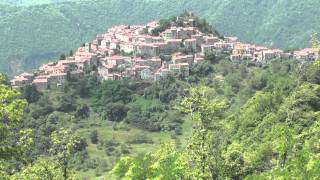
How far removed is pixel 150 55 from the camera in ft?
376

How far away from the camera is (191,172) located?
26.4 metres

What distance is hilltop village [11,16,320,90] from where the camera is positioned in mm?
108000

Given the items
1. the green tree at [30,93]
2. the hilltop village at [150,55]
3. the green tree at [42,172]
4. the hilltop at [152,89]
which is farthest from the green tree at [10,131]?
the hilltop village at [150,55]

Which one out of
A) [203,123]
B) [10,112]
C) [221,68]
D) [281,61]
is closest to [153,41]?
[221,68]

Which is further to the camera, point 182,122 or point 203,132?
point 182,122

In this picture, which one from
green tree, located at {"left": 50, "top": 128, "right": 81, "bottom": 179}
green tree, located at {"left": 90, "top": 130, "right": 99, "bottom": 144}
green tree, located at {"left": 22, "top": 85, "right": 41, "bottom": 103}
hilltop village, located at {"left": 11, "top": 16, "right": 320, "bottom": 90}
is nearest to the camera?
green tree, located at {"left": 50, "top": 128, "right": 81, "bottom": 179}

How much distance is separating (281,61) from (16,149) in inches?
3664

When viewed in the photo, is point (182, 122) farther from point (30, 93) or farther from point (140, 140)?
point (30, 93)

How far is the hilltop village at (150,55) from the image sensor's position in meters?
108

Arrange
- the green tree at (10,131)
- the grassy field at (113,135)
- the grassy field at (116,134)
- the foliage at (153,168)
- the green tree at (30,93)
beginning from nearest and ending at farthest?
the green tree at (10,131)
the foliage at (153,168)
the grassy field at (113,135)
the grassy field at (116,134)
the green tree at (30,93)

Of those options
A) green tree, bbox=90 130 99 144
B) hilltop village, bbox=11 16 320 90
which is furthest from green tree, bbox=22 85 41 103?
green tree, bbox=90 130 99 144

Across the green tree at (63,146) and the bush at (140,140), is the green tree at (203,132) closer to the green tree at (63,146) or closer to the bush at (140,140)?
the green tree at (63,146)

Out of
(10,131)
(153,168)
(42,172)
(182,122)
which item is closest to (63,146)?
(42,172)

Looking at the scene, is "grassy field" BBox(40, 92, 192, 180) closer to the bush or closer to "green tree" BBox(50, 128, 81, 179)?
the bush
